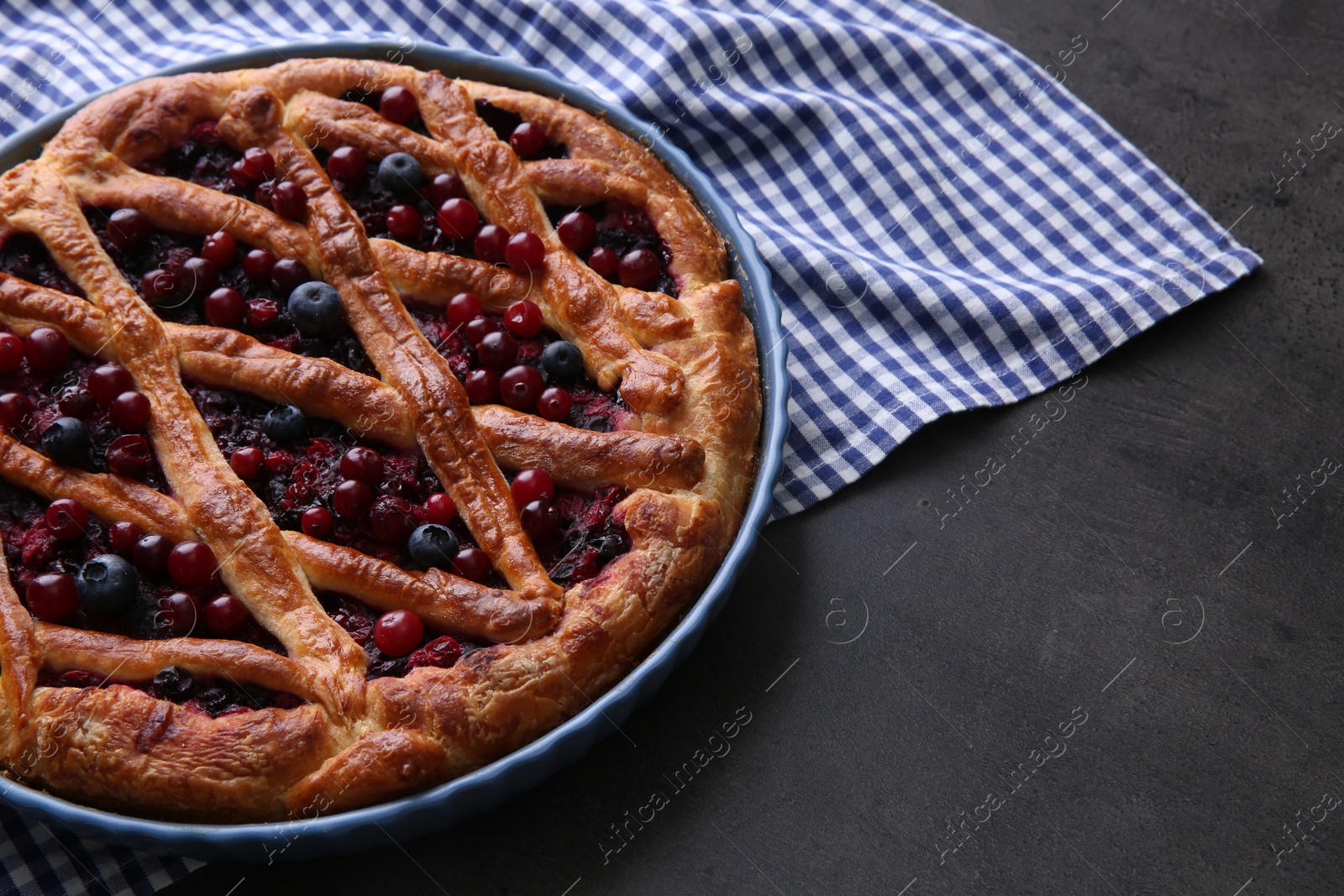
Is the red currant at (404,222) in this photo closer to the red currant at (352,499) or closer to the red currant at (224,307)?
the red currant at (224,307)

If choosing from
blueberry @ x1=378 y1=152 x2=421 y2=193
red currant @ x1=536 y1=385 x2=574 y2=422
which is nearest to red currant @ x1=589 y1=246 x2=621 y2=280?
red currant @ x1=536 y1=385 x2=574 y2=422

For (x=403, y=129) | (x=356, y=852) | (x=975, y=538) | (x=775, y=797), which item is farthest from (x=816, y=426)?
(x=356, y=852)

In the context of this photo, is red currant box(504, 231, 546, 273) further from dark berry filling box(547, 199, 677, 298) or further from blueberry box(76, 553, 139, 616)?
blueberry box(76, 553, 139, 616)

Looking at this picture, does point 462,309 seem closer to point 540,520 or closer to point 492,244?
point 492,244

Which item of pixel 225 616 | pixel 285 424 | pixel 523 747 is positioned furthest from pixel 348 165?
pixel 523 747

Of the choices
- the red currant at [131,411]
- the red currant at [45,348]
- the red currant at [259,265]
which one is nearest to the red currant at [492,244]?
the red currant at [259,265]

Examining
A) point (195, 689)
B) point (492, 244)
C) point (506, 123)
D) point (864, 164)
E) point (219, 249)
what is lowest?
point (195, 689)

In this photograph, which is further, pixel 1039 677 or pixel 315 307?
pixel 1039 677
